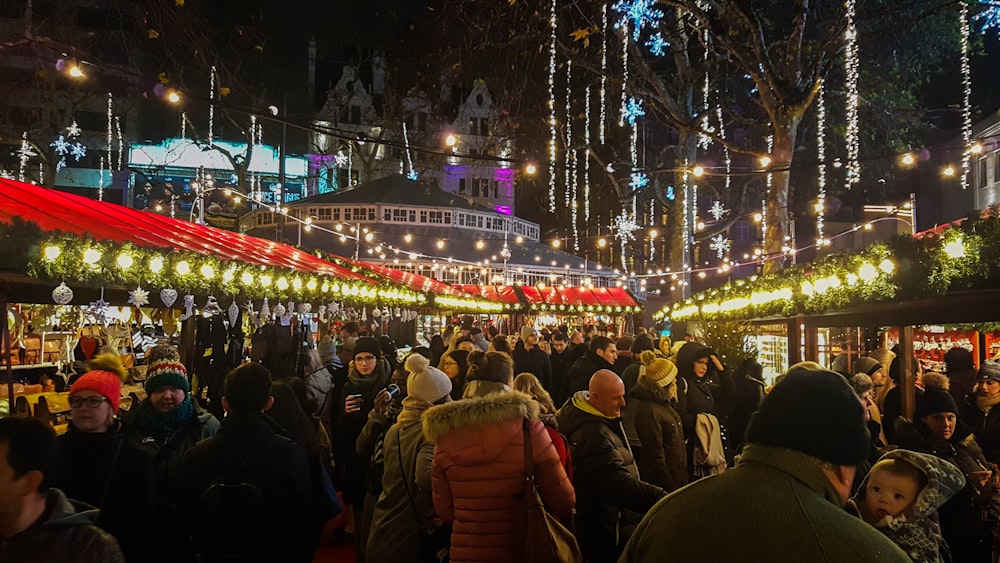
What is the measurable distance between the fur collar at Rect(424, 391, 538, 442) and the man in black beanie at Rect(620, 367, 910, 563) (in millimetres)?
1440

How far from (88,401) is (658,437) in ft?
11.5

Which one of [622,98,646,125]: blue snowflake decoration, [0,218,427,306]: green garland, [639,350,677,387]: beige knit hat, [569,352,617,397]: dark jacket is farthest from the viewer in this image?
[622,98,646,125]: blue snowflake decoration

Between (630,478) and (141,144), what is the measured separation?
45.7 meters

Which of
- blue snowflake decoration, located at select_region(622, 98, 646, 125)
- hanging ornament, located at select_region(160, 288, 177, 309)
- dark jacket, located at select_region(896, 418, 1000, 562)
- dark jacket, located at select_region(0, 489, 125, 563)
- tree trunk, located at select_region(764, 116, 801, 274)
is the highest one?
blue snowflake decoration, located at select_region(622, 98, 646, 125)

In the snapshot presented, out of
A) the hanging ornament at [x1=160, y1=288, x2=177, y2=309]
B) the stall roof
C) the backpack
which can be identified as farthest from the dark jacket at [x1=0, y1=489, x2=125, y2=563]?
the hanging ornament at [x1=160, y1=288, x2=177, y2=309]

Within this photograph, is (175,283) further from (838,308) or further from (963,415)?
→ (963,415)

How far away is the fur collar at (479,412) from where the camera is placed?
123 inches

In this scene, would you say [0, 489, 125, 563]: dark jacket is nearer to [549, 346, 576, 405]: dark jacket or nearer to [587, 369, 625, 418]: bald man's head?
[587, 369, 625, 418]: bald man's head

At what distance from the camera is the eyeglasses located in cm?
342

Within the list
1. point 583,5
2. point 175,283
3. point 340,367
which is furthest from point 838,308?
point 583,5

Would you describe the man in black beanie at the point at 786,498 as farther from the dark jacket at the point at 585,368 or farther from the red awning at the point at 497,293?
the red awning at the point at 497,293

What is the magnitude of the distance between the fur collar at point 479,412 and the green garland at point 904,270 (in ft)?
9.17

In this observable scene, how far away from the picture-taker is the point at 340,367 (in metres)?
7.35

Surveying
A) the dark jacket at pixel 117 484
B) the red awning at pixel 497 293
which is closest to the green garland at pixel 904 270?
the dark jacket at pixel 117 484
